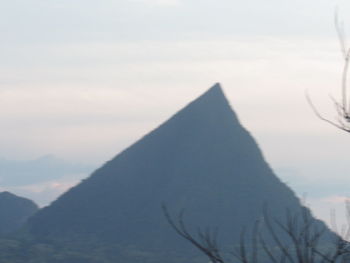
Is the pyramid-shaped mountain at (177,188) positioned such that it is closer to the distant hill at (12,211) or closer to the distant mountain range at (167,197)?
the distant mountain range at (167,197)

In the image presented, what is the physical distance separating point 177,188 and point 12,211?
33.4m

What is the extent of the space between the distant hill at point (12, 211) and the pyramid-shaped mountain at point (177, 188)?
1606 centimetres

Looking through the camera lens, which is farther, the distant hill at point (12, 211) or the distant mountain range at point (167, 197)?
the distant hill at point (12, 211)

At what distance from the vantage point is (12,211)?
149 metres

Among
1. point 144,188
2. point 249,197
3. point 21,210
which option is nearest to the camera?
point 249,197

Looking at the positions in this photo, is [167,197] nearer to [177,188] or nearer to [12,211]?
[177,188]

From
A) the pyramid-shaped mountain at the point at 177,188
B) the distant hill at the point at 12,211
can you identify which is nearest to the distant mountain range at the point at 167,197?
the pyramid-shaped mountain at the point at 177,188

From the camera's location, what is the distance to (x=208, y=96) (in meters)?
141

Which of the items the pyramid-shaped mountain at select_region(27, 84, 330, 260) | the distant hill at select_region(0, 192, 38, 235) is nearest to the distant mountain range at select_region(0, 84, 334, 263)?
the pyramid-shaped mountain at select_region(27, 84, 330, 260)

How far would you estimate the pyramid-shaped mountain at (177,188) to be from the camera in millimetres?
123312

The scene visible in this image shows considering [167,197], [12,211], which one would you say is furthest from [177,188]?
[12,211]

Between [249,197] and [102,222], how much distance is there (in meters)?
22.1

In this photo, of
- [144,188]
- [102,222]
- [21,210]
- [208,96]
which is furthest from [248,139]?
[21,210]

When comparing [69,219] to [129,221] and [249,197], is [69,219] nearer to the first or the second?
[129,221]
